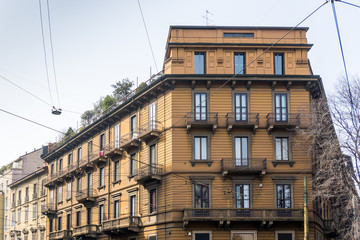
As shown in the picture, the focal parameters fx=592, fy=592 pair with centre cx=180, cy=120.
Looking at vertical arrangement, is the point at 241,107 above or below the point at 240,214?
above

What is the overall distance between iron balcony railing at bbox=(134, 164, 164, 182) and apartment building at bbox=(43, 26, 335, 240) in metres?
0.08

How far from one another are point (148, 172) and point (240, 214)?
7.66 meters

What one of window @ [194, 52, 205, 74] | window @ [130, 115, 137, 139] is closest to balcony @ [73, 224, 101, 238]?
window @ [130, 115, 137, 139]

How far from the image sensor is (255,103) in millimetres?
42594

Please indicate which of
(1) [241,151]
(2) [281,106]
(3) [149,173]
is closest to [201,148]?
(1) [241,151]

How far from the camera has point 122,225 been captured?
45812mm

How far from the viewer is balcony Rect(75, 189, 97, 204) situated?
53594mm

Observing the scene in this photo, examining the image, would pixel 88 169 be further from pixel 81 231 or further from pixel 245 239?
pixel 245 239

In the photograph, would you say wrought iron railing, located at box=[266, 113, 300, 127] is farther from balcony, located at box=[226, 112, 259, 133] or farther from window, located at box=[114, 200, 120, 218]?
window, located at box=[114, 200, 120, 218]

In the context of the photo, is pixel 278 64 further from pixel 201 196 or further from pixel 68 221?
pixel 68 221

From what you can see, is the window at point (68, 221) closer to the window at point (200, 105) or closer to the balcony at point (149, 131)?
the balcony at point (149, 131)

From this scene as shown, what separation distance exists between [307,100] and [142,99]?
1278cm

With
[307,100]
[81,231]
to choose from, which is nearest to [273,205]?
[307,100]

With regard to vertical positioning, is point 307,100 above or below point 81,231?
above
